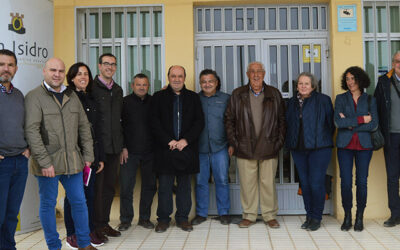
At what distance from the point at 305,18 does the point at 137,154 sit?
2.61 meters

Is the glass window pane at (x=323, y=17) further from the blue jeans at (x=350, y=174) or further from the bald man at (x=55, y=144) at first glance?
the bald man at (x=55, y=144)

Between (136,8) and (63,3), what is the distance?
874 millimetres

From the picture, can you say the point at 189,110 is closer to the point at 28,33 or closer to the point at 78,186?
the point at 78,186

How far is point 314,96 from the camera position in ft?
14.6

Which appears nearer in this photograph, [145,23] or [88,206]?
[88,206]

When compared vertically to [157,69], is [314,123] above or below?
below

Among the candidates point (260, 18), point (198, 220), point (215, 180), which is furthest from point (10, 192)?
point (260, 18)

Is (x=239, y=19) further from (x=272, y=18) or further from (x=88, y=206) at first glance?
(x=88, y=206)

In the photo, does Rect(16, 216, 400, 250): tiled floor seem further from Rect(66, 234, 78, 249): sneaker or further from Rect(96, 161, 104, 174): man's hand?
Rect(96, 161, 104, 174): man's hand

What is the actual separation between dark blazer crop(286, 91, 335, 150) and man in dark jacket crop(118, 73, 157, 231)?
153 cm

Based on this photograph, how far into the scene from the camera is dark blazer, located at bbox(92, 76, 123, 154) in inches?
161

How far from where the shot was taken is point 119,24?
5.16 m

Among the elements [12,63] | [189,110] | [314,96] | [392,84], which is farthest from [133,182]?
[392,84]

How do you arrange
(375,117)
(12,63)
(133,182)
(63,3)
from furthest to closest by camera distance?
(63,3)
(133,182)
(375,117)
(12,63)
